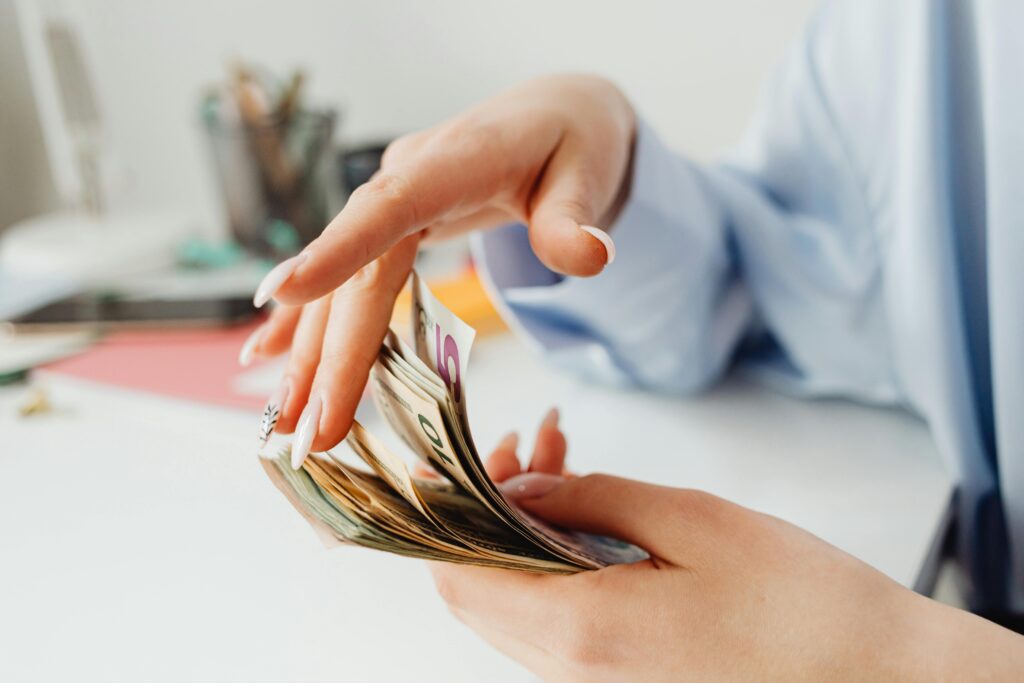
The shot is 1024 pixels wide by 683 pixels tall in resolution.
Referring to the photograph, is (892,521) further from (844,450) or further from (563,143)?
(563,143)

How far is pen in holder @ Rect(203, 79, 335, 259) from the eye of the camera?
928 mm

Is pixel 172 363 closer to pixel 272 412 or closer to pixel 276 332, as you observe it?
pixel 276 332

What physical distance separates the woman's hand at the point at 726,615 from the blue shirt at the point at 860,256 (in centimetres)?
19

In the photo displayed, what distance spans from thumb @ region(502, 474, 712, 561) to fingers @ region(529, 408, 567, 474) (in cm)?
3

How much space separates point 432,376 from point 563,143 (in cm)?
19

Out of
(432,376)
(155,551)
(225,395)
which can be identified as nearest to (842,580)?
(432,376)

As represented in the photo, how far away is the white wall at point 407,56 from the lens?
0.85 m

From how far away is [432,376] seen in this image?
318 mm

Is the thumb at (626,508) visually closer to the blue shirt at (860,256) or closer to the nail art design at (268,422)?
the nail art design at (268,422)

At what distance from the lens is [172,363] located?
718mm

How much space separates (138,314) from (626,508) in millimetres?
554

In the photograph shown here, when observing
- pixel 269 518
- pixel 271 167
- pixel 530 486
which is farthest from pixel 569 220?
pixel 271 167

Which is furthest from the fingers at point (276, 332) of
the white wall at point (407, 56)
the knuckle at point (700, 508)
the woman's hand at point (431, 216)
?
the white wall at point (407, 56)

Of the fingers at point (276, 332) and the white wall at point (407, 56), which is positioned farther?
the white wall at point (407, 56)
